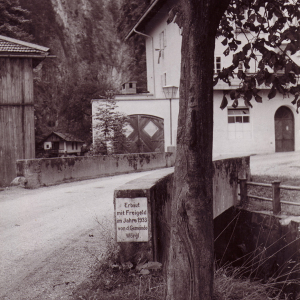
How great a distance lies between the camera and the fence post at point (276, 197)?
9.85 meters

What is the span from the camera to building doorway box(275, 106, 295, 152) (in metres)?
29.9

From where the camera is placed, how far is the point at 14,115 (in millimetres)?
19531

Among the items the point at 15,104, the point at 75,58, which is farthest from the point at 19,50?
the point at 75,58

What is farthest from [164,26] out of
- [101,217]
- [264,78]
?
[264,78]

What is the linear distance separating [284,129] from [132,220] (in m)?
26.4

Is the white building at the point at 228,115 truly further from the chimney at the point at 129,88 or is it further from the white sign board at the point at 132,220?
the white sign board at the point at 132,220

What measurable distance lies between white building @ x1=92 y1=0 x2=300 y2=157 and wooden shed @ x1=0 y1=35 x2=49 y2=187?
746 cm

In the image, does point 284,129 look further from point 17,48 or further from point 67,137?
point 67,137

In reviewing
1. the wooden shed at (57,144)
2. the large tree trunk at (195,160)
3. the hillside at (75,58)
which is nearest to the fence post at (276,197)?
the large tree trunk at (195,160)

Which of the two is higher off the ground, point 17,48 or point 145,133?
point 17,48

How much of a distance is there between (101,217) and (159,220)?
11.3 ft

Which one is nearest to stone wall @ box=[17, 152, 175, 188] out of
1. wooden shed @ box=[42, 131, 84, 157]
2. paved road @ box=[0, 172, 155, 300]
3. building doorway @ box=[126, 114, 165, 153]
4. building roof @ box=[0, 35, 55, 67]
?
paved road @ box=[0, 172, 155, 300]

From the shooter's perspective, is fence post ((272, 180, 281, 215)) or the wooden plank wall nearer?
fence post ((272, 180, 281, 215))

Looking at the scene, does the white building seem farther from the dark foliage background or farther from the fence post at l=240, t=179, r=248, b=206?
the fence post at l=240, t=179, r=248, b=206
